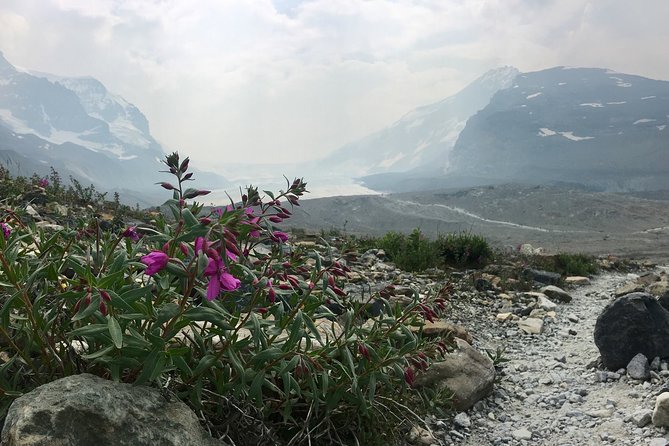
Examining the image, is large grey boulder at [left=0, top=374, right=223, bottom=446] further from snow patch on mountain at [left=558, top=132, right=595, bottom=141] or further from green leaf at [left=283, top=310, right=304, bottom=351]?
snow patch on mountain at [left=558, top=132, right=595, bottom=141]

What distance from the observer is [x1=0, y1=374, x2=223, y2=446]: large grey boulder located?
6.13 ft

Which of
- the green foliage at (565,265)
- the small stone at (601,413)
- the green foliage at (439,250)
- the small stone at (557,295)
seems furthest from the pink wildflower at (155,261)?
the green foliage at (565,265)

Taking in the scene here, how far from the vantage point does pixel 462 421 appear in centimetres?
411

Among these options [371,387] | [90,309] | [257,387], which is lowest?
[371,387]

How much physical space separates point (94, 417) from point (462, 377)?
348cm

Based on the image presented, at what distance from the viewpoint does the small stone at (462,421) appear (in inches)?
161

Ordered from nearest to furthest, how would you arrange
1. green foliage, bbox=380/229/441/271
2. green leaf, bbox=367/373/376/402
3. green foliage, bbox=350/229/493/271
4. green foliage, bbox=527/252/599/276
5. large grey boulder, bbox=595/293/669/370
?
green leaf, bbox=367/373/376/402 < large grey boulder, bbox=595/293/669/370 < green foliage, bbox=380/229/441/271 < green foliage, bbox=350/229/493/271 < green foliage, bbox=527/252/599/276

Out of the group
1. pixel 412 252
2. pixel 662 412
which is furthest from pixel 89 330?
pixel 412 252

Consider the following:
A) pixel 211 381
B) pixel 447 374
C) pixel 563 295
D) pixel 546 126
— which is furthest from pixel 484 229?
pixel 546 126

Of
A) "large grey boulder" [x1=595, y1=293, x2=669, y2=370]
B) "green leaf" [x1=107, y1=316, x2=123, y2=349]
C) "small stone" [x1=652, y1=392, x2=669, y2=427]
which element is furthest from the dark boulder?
"green leaf" [x1=107, y1=316, x2=123, y2=349]

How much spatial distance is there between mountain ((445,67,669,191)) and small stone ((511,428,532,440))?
388ft

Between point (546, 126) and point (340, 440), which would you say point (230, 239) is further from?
point (546, 126)

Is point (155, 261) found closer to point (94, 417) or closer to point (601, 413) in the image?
point (94, 417)

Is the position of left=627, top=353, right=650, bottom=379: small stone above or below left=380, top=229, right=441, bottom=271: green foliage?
below
